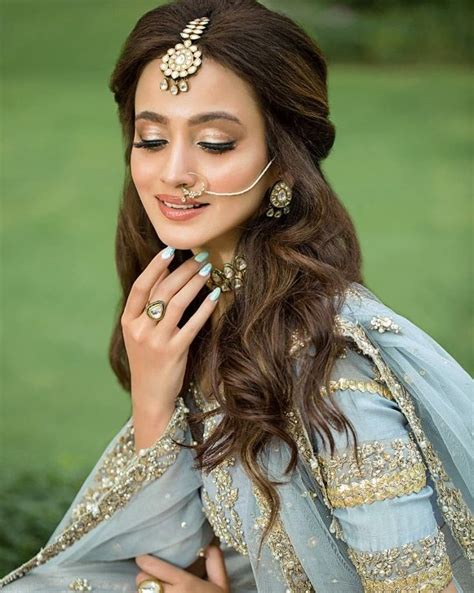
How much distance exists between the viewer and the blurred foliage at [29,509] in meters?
3.79

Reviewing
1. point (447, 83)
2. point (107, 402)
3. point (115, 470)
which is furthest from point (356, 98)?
point (115, 470)

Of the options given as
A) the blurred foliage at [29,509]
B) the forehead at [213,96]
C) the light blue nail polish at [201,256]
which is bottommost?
the blurred foliage at [29,509]

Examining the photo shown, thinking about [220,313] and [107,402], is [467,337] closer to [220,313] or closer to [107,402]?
[107,402]

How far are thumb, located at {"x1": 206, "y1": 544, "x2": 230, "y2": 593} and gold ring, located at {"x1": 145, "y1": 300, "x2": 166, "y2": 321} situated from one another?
2.00 feet

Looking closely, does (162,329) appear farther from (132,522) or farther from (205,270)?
(132,522)

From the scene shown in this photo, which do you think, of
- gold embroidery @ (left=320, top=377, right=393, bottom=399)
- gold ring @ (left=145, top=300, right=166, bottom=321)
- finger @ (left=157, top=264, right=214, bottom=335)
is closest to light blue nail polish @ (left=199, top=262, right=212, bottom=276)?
finger @ (left=157, top=264, right=214, bottom=335)

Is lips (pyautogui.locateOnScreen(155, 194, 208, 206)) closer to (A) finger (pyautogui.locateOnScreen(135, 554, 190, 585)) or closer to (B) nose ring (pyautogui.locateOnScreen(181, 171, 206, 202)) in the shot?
(B) nose ring (pyautogui.locateOnScreen(181, 171, 206, 202))

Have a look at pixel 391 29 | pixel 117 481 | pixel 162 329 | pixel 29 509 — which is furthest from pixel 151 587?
pixel 391 29

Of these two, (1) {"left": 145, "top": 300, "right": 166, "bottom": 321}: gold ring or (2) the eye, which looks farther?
(1) {"left": 145, "top": 300, "right": 166, "bottom": 321}: gold ring

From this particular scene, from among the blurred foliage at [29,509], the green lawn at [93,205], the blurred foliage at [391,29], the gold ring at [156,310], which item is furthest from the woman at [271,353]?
the blurred foliage at [391,29]

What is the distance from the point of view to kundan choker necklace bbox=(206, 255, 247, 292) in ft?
8.26

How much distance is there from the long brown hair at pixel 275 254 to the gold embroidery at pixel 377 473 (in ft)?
0.17

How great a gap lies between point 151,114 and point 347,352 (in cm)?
64

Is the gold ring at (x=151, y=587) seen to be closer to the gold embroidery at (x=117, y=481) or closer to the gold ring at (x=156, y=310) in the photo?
the gold embroidery at (x=117, y=481)
